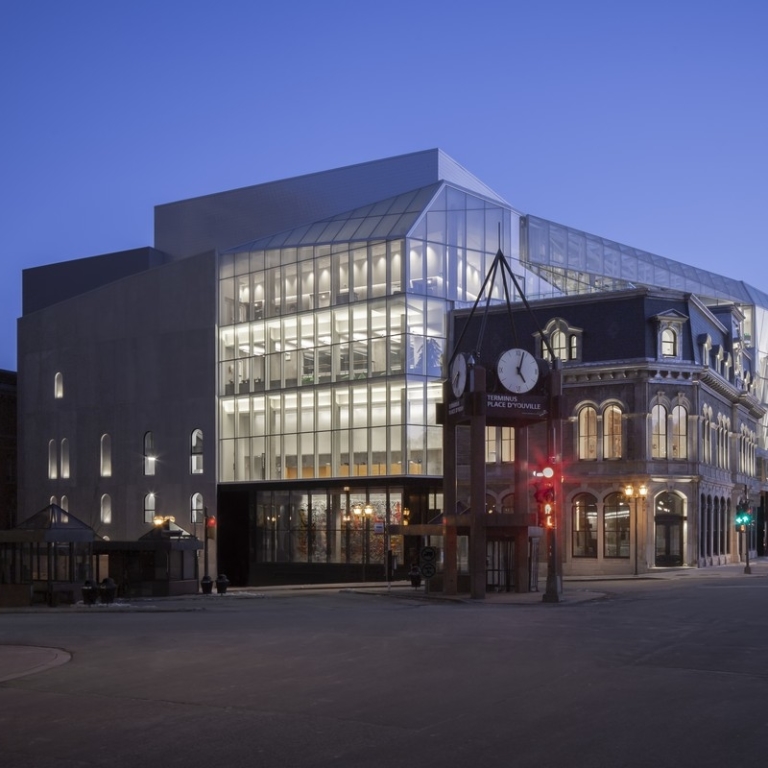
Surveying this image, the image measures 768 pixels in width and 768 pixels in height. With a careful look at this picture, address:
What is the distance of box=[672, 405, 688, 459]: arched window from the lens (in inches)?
2350

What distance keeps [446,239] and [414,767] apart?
58.5 meters

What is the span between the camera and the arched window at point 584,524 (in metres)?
60.2

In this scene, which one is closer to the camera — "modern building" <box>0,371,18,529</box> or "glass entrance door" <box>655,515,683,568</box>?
"glass entrance door" <box>655,515,683,568</box>

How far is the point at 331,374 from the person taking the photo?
227 feet

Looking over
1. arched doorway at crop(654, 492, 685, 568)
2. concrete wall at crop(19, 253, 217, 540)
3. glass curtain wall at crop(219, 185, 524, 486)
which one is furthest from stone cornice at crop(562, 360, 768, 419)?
concrete wall at crop(19, 253, 217, 540)

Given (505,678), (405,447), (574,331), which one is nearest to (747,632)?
(505,678)

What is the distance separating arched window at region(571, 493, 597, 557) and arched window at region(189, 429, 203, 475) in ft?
87.7

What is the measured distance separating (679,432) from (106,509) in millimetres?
43276

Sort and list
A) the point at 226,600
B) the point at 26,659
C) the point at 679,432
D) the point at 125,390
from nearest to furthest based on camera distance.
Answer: the point at 26,659, the point at 226,600, the point at 679,432, the point at 125,390

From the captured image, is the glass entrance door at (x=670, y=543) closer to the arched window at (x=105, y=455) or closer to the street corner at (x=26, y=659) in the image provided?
the arched window at (x=105, y=455)

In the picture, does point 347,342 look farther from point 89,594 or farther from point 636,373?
point 89,594

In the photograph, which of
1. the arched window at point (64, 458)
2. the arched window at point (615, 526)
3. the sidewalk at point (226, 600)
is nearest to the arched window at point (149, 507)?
the arched window at point (64, 458)

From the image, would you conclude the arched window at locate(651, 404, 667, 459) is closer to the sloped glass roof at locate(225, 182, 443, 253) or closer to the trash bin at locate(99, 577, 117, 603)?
the sloped glass roof at locate(225, 182, 443, 253)

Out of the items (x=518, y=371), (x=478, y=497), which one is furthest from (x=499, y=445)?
(x=478, y=497)
